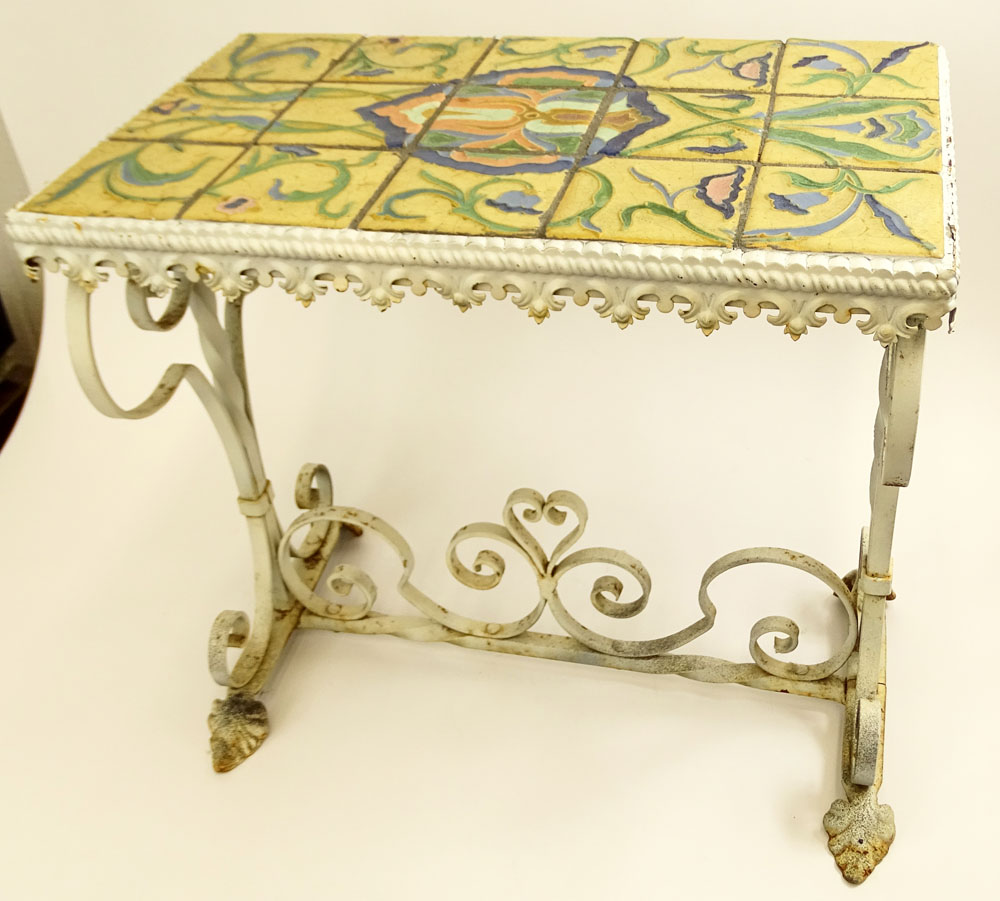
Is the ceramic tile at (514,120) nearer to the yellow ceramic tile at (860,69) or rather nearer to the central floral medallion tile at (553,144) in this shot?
the central floral medallion tile at (553,144)

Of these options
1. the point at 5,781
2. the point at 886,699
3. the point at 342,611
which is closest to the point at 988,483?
the point at 886,699

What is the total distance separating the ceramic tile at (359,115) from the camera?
1481 mm

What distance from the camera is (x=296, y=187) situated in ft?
4.49

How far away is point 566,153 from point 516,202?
14 centimetres

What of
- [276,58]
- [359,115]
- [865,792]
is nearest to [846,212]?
[359,115]

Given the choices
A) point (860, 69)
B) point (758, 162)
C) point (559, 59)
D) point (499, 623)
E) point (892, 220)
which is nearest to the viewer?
point (892, 220)

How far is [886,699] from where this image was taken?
5.60ft

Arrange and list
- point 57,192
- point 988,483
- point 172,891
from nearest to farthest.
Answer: point 57,192, point 172,891, point 988,483

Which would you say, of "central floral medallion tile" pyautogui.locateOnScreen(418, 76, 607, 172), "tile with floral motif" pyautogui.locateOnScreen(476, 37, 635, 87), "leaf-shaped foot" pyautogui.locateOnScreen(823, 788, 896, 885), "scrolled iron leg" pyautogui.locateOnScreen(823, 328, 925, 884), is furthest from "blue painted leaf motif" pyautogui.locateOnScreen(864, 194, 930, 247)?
"leaf-shaped foot" pyautogui.locateOnScreen(823, 788, 896, 885)

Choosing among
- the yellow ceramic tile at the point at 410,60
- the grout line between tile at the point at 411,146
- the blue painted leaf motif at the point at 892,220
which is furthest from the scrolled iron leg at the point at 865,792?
the yellow ceramic tile at the point at 410,60

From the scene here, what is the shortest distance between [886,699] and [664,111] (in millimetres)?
868

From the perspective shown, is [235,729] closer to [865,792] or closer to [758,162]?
[865,792]

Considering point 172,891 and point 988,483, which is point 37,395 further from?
point 988,483

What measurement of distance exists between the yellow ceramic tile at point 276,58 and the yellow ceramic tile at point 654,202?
54 cm
